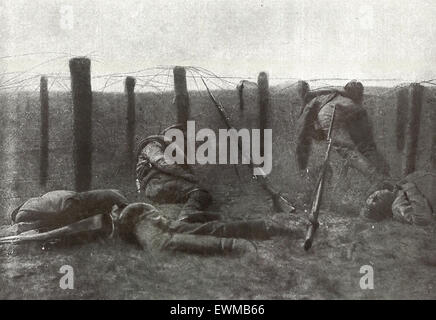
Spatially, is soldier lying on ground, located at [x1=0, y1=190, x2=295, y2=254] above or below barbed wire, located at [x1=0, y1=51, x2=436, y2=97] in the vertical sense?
below

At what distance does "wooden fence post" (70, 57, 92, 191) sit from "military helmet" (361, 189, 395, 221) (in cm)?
309

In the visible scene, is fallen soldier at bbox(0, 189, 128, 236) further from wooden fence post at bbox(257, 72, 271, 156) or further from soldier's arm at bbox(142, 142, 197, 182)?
wooden fence post at bbox(257, 72, 271, 156)

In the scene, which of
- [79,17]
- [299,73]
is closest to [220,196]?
[299,73]

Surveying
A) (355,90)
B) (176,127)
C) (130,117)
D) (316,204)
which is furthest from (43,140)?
(355,90)

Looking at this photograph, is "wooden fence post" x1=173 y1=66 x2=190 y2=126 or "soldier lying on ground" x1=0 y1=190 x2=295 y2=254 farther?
"wooden fence post" x1=173 y1=66 x2=190 y2=126

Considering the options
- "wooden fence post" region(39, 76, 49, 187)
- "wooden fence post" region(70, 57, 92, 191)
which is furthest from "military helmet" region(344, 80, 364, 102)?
"wooden fence post" region(39, 76, 49, 187)

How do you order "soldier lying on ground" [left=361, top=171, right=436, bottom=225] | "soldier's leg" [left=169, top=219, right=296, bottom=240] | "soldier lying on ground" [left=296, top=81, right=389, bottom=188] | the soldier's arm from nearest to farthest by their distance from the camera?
"soldier's leg" [left=169, top=219, right=296, bottom=240], "soldier lying on ground" [left=361, top=171, right=436, bottom=225], the soldier's arm, "soldier lying on ground" [left=296, top=81, right=389, bottom=188]

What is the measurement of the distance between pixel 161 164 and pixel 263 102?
1.36 m

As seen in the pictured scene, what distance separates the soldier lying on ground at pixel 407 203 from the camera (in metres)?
5.05

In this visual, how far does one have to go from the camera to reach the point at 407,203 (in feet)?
16.7

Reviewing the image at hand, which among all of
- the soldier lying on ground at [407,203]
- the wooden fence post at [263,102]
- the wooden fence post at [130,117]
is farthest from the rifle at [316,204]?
the wooden fence post at [130,117]

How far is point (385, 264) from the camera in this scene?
4832mm

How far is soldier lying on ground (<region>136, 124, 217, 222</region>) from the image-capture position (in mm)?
5117

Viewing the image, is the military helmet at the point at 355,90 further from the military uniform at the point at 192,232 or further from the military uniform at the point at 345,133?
the military uniform at the point at 192,232
